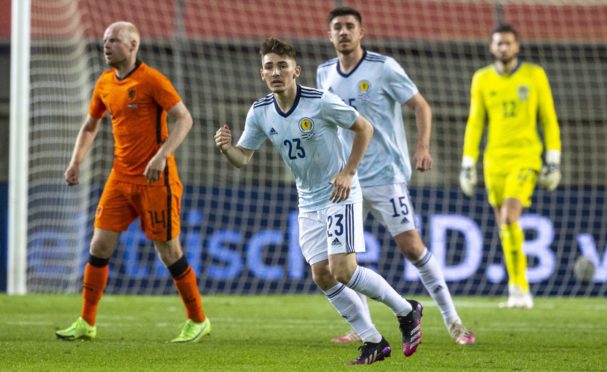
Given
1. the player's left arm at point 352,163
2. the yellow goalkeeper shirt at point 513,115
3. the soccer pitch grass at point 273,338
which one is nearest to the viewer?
the player's left arm at point 352,163

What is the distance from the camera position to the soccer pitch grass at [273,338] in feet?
19.3

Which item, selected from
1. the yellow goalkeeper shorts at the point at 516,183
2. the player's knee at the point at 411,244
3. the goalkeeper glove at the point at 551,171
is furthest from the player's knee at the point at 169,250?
the goalkeeper glove at the point at 551,171

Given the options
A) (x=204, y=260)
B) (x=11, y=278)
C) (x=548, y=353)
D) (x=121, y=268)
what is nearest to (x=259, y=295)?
(x=204, y=260)

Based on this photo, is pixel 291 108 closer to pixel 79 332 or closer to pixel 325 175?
pixel 325 175

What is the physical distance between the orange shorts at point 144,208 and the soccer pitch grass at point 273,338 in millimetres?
667

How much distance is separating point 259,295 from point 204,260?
2.19ft

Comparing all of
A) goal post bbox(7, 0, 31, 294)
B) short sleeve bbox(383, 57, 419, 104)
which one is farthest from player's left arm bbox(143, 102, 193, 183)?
goal post bbox(7, 0, 31, 294)

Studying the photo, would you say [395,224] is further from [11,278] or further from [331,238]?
[11,278]

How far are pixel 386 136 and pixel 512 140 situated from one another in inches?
119

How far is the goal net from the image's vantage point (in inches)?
482

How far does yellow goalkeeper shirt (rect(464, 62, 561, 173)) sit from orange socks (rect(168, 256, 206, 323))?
3.43 m

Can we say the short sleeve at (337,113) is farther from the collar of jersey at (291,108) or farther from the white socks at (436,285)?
the white socks at (436,285)

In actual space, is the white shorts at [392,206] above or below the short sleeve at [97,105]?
below

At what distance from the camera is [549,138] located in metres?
10.0
